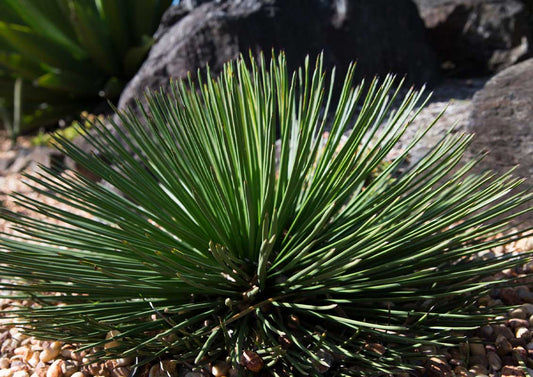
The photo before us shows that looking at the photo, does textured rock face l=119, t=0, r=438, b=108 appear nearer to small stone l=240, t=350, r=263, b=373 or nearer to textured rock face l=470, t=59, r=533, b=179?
textured rock face l=470, t=59, r=533, b=179

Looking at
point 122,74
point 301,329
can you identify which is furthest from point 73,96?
point 301,329

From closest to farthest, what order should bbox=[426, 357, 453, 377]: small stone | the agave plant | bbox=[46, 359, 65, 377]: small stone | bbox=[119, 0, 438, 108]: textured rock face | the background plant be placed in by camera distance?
the agave plant → bbox=[426, 357, 453, 377]: small stone → bbox=[46, 359, 65, 377]: small stone → bbox=[119, 0, 438, 108]: textured rock face → the background plant

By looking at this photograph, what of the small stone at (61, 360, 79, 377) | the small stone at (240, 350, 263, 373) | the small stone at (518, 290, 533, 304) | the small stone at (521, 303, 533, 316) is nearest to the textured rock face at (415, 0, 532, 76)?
the small stone at (518, 290, 533, 304)

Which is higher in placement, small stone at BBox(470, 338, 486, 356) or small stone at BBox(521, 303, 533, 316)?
small stone at BBox(470, 338, 486, 356)

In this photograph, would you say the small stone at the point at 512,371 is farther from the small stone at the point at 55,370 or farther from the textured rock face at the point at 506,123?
the small stone at the point at 55,370

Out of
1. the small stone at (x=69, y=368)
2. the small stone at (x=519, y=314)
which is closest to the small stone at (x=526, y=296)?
the small stone at (x=519, y=314)

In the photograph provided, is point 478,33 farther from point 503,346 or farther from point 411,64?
point 503,346

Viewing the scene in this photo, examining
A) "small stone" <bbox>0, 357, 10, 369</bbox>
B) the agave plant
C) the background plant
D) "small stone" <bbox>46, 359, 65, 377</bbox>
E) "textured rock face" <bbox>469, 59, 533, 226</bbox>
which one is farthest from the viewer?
the background plant
